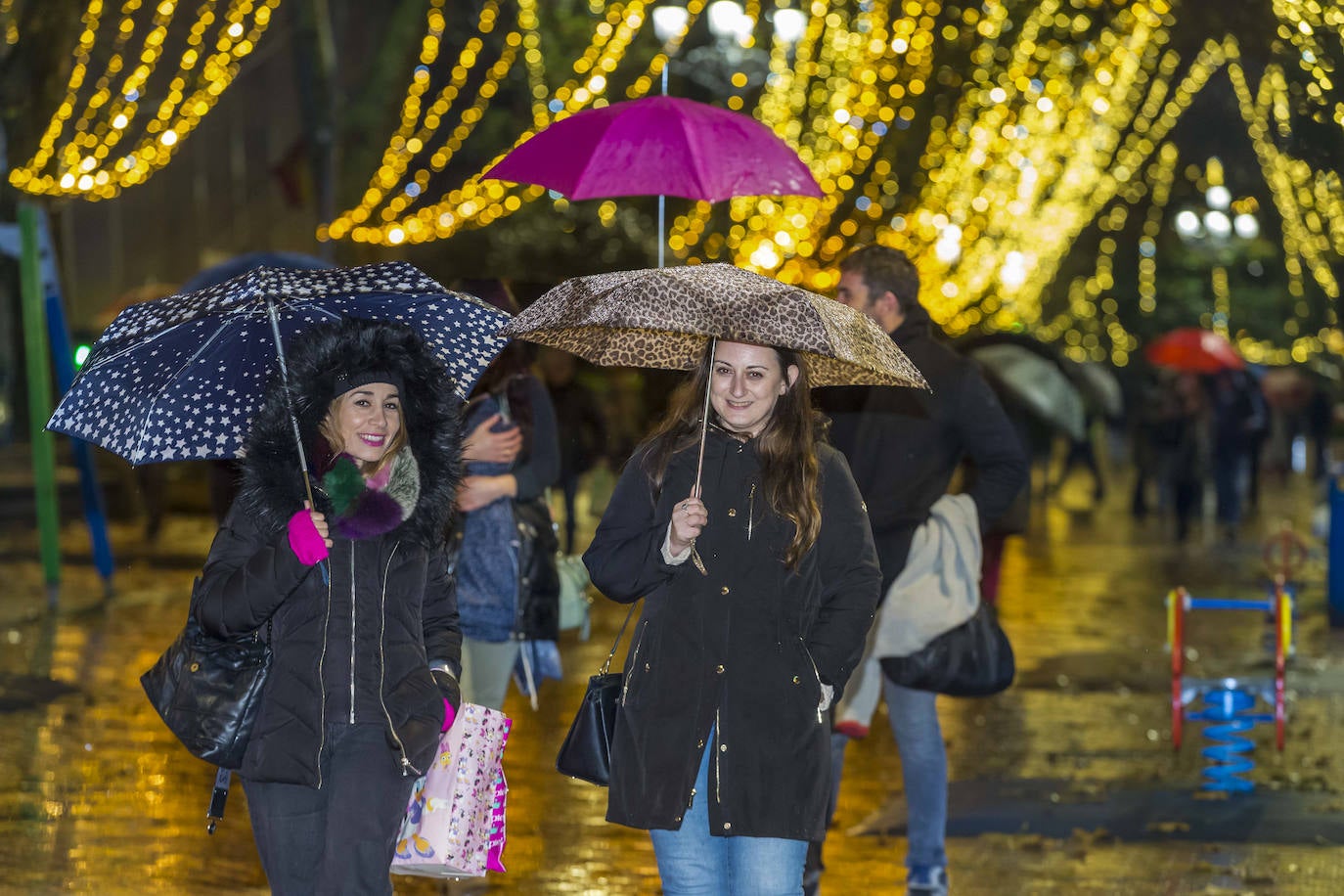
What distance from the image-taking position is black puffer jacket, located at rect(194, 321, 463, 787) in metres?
4.21

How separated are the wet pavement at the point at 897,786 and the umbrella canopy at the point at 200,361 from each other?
7.35ft

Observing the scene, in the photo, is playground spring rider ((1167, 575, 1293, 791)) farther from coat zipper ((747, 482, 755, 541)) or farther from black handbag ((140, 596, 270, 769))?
black handbag ((140, 596, 270, 769))

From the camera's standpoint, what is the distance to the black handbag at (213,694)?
13.9ft

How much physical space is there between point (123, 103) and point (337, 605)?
52.7 ft

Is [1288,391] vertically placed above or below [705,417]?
above

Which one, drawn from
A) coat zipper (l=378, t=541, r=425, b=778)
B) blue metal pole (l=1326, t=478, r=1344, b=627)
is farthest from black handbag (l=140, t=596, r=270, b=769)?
blue metal pole (l=1326, t=478, r=1344, b=627)

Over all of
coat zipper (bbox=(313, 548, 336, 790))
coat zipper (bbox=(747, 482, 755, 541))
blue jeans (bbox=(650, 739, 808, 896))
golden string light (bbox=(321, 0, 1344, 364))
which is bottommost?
blue jeans (bbox=(650, 739, 808, 896))

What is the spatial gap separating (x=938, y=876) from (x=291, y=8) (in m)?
21.9

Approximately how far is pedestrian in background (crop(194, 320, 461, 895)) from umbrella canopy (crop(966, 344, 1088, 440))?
41.6 feet

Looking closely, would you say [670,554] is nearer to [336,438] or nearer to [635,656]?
[635,656]

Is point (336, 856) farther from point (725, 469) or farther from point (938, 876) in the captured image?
point (938, 876)

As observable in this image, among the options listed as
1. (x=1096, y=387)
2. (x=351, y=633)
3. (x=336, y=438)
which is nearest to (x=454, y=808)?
(x=351, y=633)

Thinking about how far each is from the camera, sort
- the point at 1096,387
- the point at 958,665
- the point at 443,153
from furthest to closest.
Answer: the point at 1096,387 < the point at 443,153 < the point at 958,665

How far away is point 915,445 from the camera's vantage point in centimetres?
632
